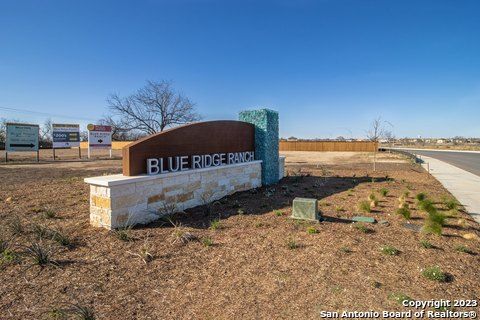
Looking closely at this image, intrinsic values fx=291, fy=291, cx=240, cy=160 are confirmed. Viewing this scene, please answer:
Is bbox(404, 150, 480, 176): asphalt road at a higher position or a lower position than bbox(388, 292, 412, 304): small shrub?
higher

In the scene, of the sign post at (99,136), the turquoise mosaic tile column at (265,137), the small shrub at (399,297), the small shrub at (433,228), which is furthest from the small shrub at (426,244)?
the sign post at (99,136)

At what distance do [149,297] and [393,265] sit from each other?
11.1 feet

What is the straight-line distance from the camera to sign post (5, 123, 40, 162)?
79.0ft

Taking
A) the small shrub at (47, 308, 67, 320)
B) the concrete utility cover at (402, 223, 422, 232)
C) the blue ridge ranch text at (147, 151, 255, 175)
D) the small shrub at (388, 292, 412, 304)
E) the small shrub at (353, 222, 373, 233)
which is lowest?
the small shrub at (388, 292, 412, 304)

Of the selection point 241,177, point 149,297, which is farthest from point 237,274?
point 241,177

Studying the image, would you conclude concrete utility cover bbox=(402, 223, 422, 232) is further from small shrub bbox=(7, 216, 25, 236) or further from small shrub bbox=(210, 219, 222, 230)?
small shrub bbox=(7, 216, 25, 236)

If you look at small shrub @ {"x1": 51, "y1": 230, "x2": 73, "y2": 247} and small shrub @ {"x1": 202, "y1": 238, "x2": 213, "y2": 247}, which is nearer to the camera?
small shrub @ {"x1": 51, "y1": 230, "x2": 73, "y2": 247}

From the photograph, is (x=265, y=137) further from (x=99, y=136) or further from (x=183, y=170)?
(x=99, y=136)

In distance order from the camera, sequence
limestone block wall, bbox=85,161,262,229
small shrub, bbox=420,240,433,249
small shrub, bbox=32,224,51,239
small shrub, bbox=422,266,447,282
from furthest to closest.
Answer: limestone block wall, bbox=85,161,262,229 < small shrub, bbox=32,224,51,239 < small shrub, bbox=420,240,433,249 < small shrub, bbox=422,266,447,282

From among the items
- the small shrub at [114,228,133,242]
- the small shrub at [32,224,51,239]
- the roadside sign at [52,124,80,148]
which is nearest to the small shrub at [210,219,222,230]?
the small shrub at [114,228,133,242]

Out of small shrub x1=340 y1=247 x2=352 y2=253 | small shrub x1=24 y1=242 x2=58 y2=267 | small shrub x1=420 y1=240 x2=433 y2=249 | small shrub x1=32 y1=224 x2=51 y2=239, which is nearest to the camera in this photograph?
small shrub x1=24 y1=242 x2=58 y2=267

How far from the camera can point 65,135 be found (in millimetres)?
29109

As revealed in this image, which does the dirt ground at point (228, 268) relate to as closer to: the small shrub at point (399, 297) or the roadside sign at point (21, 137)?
the small shrub at point (399, 297)

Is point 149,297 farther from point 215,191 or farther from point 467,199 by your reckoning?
point 467,199
